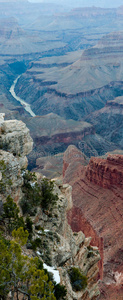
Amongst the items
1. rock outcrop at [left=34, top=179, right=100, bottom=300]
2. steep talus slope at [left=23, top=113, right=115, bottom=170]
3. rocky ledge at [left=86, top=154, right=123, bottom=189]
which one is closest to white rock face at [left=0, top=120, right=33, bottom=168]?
rock outcrop at [left=34, top=179, right=100, bottom=300]

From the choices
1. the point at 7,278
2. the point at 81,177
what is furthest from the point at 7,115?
the point at 7,278

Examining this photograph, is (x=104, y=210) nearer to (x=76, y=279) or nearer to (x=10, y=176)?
(x=76, y=279)

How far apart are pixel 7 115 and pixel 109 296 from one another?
11796 centimetres

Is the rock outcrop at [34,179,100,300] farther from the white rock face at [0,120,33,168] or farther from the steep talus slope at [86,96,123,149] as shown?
the steep talus slope at [86,96,123,149]

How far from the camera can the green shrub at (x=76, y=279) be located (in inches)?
934

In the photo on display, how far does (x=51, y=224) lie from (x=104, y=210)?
75.4 feet

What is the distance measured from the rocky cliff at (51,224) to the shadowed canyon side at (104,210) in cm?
917

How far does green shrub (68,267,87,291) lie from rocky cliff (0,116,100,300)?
0.95 feet

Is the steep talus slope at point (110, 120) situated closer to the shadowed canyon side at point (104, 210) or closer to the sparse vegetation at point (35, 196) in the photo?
the shadowed canyon side at point (104, 210)

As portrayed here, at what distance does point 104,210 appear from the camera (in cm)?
4844

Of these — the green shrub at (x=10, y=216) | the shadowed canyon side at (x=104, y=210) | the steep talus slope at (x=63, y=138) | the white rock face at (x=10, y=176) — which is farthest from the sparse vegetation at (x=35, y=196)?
the steep talus slope at (x=63, y=138)

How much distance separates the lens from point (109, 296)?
3584 centimetres

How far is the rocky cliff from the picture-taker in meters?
23.1

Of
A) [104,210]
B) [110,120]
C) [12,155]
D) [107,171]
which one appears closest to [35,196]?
[12,155]
